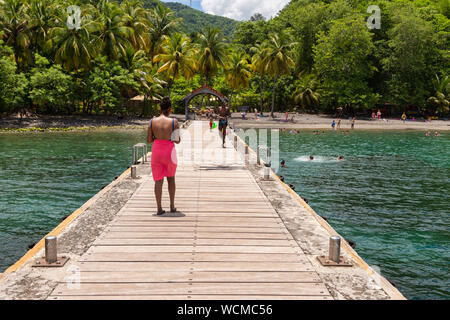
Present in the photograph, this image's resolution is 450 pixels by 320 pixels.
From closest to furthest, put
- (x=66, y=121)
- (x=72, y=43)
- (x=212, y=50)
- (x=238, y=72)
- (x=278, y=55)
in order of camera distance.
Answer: (x=72, y=43), (x=66, y=121), (x=212, y=50), (x=278, y=55), (x=238, y=72)

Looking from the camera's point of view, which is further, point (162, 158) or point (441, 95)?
point (441, 95)

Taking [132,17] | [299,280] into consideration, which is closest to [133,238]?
[299,280]

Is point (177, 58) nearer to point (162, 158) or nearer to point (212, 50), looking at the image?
point (212, 50)

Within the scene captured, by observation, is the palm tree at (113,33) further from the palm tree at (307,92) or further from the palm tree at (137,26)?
the palm tree at (307,92)

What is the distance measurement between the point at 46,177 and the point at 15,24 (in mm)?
34380

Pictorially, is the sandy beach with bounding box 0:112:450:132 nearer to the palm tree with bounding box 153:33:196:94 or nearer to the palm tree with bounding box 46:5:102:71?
the palm tree with bounding box 46:5:102:71

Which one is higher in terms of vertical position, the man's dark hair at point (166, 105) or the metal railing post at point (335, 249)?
the man's dark hair at point (166, 105)

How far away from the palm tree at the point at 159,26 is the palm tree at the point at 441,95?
42.4m

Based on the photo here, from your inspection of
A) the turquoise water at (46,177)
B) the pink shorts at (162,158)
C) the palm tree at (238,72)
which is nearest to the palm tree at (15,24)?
the turquoise water at (46,177)

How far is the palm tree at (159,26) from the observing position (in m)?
63.4

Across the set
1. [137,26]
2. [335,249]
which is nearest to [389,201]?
[335,249]

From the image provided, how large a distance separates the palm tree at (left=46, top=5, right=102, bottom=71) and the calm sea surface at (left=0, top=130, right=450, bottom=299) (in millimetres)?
12662

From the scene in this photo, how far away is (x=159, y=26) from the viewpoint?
6444 centimetres

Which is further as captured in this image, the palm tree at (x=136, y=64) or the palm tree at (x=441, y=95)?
the palm tree at (x=441, y=95)
